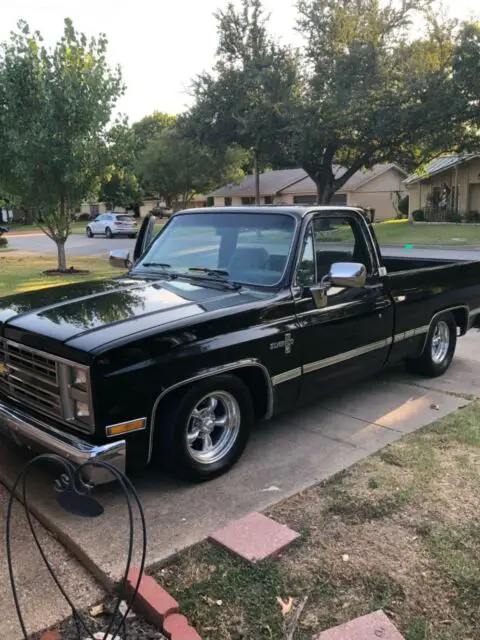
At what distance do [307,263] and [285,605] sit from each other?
8.40 feet

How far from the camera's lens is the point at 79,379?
3354mm

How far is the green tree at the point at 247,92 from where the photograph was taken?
30744 mm

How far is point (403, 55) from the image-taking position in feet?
97.1

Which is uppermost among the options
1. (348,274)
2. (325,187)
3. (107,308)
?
(325,187)

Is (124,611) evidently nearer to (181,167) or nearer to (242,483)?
(242,483)

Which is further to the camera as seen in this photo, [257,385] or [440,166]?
[440,166]

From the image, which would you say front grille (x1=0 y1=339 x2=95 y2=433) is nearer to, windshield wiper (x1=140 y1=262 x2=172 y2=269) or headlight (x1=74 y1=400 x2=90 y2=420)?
headlight (x1=74 y1=400 x2=90 y2=420)

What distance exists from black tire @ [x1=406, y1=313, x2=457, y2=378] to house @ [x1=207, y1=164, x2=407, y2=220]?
41789mm

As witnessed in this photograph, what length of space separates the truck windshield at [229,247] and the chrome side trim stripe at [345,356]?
727 mm

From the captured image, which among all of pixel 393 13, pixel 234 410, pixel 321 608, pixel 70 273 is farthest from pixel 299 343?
pixel 393 13

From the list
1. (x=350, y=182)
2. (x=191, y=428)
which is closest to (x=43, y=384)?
(x=191, y=428)

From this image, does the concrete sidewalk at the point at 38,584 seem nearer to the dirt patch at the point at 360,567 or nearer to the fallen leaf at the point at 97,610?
the fallen leaf at the point at 97,610

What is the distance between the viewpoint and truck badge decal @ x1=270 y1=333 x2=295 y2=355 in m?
4.17

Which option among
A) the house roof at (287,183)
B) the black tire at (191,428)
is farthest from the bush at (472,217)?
the black tire at (191,428)
